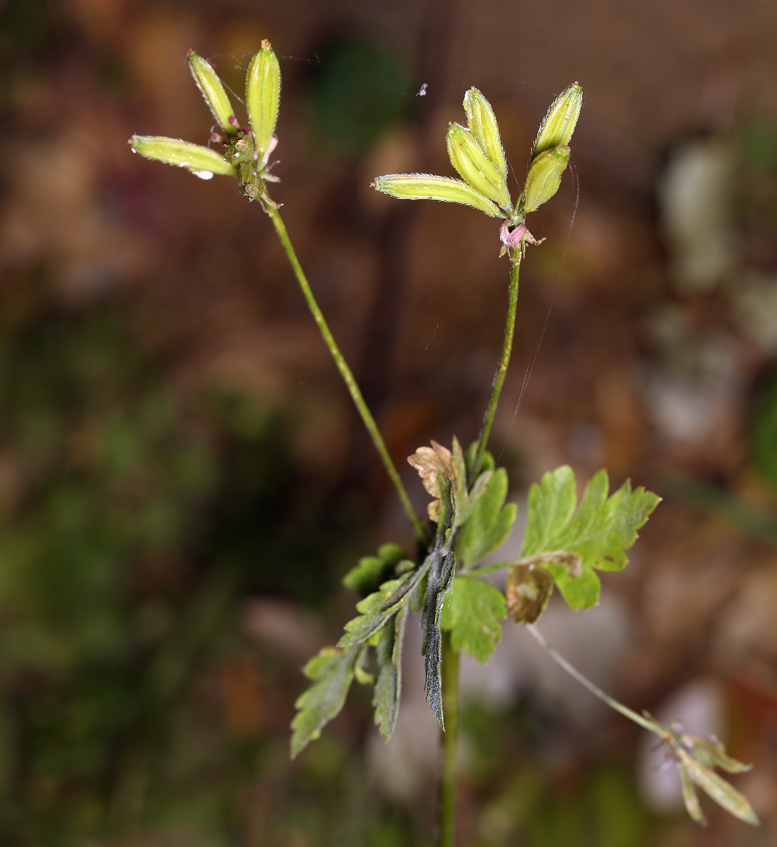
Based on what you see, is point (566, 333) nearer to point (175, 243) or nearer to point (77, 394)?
point (175, 243)

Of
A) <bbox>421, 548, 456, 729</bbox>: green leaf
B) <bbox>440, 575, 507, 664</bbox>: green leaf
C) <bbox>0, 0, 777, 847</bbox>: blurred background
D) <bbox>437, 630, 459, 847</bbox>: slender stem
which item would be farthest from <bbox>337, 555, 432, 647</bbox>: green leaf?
<bbox>0, 0, 777, 847</bbox>: blurred background

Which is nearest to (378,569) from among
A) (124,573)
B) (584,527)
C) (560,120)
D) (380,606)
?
(380,606)

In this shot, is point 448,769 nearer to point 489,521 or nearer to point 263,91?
point 489,521

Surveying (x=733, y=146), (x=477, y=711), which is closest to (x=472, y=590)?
(x=477, y=711)

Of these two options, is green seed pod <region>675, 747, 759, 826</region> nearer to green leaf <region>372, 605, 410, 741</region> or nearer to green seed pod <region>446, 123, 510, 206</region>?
green leaf <region>372, 605, 410, 741</region>

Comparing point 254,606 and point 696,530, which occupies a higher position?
point 696,530

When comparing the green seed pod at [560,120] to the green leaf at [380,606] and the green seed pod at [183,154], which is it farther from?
the green leaf at [380,606]

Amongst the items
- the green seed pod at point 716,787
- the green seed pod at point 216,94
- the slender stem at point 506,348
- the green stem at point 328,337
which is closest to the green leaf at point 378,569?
the green stem at point 328,337

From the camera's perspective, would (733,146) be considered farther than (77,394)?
Yes
